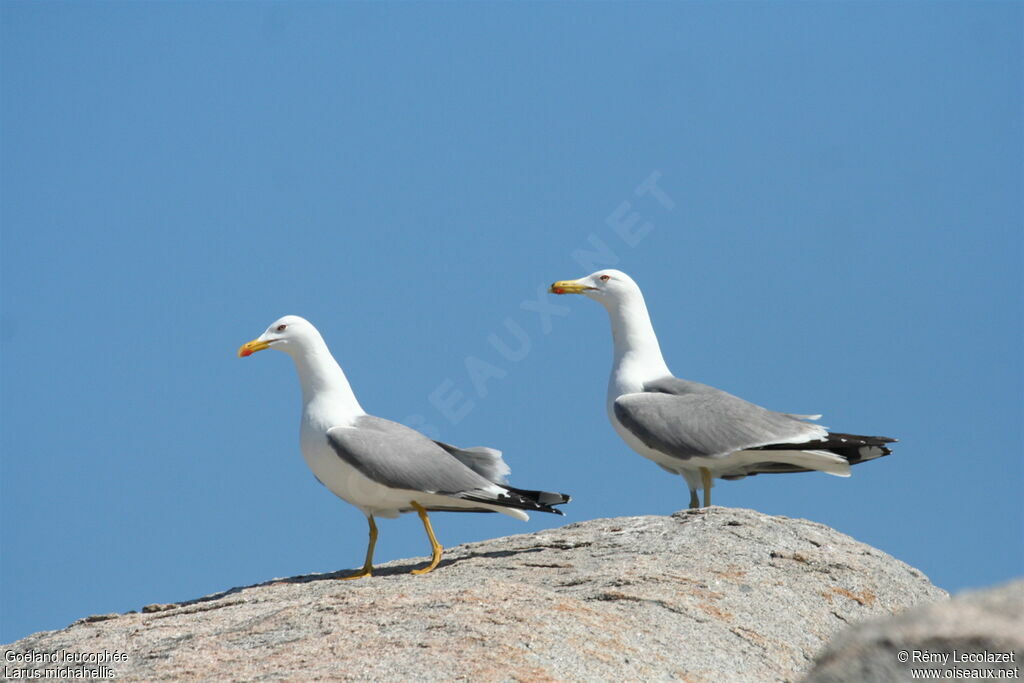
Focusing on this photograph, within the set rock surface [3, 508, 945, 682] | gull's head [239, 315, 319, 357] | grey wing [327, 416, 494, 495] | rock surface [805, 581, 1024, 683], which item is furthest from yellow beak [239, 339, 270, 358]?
rock surface [805, 581, 1024, 683]

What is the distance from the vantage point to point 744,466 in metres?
12.1

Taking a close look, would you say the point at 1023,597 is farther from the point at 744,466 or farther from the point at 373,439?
the point at 744,466

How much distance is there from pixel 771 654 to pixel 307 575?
15.0 ft

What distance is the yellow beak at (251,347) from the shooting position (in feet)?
37.8

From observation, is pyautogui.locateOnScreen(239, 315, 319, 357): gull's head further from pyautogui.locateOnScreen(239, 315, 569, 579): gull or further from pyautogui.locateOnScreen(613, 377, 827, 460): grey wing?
pyautogui.locateOnScreen(613, 377, 827, 460): grey wing

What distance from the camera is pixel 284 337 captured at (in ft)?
38.0

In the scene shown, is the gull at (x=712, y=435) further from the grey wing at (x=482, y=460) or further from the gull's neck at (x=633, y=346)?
the grey wing at (x=482, y=460)

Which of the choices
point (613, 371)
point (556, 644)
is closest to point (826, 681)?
point (556, 644)

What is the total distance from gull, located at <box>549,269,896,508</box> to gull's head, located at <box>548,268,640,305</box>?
83 cm

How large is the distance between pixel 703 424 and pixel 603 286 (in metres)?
2.13

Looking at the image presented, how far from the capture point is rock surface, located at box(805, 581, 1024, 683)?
4.12 meters

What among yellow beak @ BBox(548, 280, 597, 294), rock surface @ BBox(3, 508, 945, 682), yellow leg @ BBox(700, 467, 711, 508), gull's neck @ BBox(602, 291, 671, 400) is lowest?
rock surface @ BBox(3, 508, 945, 682)

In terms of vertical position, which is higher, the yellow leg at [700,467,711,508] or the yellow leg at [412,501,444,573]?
the yellow leg at [700,467,711,508]

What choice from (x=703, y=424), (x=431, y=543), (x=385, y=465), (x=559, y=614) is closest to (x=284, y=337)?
(x=385, y=465)
